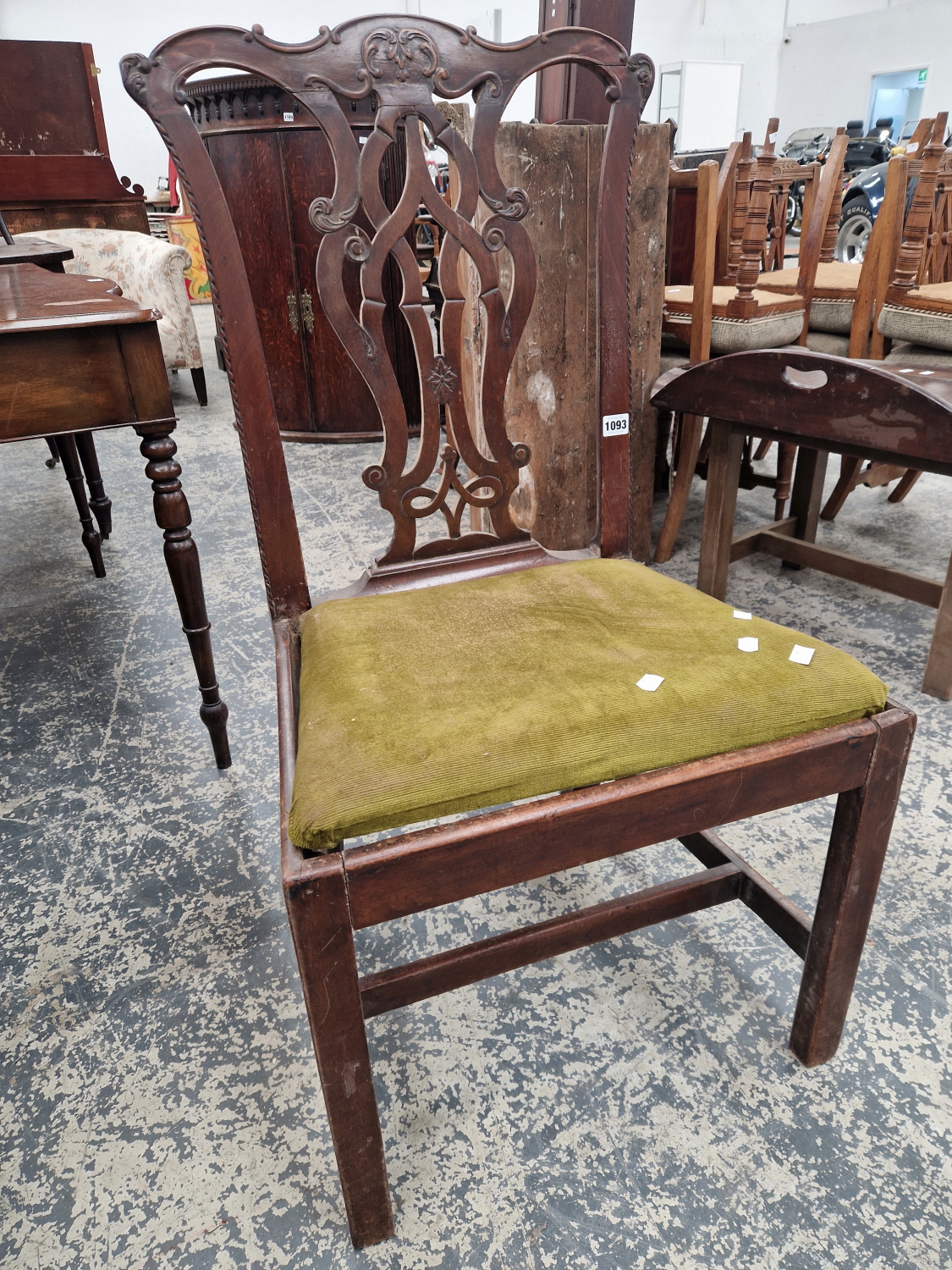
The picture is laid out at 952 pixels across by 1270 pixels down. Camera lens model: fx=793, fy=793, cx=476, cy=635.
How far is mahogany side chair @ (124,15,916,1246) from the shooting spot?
2.25 ft

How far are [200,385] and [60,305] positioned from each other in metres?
3.39

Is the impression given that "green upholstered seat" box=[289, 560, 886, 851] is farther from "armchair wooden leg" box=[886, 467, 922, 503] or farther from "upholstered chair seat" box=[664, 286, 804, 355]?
"armchair wooden leg" box=[886, 467, 922, 503]

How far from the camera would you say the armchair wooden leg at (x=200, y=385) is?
437cm

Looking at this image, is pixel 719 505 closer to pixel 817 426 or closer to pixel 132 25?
pixel 817 426

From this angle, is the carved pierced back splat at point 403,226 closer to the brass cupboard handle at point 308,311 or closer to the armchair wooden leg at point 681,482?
the armchair wooden leg at point 681,482

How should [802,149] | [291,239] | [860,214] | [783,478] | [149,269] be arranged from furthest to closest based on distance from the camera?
[802,149] < [860,214] < [149,269] < [291,239] < [783,478]

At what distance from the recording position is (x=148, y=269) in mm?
3799

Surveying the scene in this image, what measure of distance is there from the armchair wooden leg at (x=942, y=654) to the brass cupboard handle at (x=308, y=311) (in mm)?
2868

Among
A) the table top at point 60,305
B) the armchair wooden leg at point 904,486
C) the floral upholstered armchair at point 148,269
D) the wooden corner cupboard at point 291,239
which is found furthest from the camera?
the floral upholstered armchair at point 148,269

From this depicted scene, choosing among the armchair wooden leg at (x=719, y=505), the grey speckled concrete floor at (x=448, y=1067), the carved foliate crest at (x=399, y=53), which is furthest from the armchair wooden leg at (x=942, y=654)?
the carved foliate crest at (x=399, y=53)

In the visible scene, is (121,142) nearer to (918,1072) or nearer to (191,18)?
(191,18)

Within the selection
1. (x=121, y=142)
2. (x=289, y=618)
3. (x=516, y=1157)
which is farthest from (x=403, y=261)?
(x=121, y=142)

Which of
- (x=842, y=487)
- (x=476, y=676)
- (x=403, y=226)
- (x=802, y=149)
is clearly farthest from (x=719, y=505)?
(x=802, y=149)

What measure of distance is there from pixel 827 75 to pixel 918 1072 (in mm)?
19067
